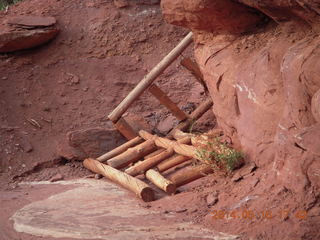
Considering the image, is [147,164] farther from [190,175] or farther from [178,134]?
[190,175]

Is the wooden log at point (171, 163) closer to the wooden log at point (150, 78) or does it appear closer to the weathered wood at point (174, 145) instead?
the weathered wood at point (174, 145)

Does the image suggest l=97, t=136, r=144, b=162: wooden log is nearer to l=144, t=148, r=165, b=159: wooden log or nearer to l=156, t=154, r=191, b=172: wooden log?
l=144, t=148, r=165, b=159: wooden log

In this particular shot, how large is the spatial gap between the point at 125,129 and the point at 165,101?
69cm

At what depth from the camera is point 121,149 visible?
26.6ft

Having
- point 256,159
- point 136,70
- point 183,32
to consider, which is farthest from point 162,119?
point 256,159

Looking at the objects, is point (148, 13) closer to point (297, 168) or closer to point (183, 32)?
point (183, 32)

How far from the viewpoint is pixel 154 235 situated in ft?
16.0

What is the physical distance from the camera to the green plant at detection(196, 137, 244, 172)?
19.4 ft

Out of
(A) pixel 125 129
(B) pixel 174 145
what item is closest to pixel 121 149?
(A) pixel 125 129

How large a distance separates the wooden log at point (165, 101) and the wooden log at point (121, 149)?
62 cm

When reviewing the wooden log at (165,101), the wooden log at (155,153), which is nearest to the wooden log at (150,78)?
the wooden log at (165,101)

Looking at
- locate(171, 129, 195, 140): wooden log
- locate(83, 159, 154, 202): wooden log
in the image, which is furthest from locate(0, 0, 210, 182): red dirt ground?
locate(171, 129, 195, 140): wooden log

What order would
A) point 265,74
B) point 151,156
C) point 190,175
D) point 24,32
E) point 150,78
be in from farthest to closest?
1. point 24,32
2. point 150,78
3. point 151,156
4. point 190,175
5. point 265,74

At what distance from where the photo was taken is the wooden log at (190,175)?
20.9ft
